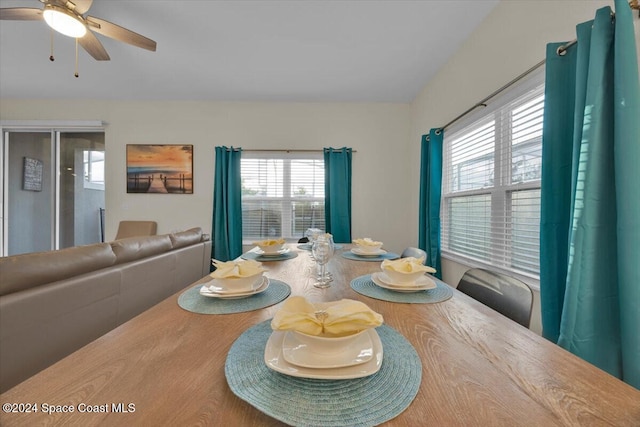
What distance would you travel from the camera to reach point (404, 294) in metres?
→ 0.85

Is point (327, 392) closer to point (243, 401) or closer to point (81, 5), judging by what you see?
point (243, 401)

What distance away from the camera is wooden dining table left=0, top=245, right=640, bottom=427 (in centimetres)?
34

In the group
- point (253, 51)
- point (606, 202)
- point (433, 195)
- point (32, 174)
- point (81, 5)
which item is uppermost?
point (253, 51)

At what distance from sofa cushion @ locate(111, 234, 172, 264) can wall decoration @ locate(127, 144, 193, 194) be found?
6.15ft

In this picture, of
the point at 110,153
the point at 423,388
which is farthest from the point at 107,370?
the point at 110,153

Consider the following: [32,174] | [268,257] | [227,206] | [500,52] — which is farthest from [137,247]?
[32,174]

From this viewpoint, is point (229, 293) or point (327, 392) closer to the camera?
point (327, 392)

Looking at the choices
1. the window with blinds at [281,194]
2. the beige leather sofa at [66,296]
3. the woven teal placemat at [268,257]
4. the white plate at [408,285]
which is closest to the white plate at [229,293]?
the white plate at [408,285]

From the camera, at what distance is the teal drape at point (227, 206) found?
10.5 ft

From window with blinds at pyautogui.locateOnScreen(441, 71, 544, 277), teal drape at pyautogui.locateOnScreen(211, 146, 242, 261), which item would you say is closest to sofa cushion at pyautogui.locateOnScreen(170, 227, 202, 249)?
teal drape at pyautogui.locateOnScreen(211, 146, 242, 261)

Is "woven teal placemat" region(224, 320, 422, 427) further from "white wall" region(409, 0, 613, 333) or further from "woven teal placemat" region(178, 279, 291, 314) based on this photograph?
"white wall" region(409, 0, 613, 333)

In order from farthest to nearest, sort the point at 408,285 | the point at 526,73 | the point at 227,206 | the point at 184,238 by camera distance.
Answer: the point at 227,206
the point at 184,238
the point at 526,73
the point at 408,285

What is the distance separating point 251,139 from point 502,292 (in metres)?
3.25

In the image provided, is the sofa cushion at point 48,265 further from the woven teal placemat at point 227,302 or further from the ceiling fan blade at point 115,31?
the ceiling fan blade at point 115,31
